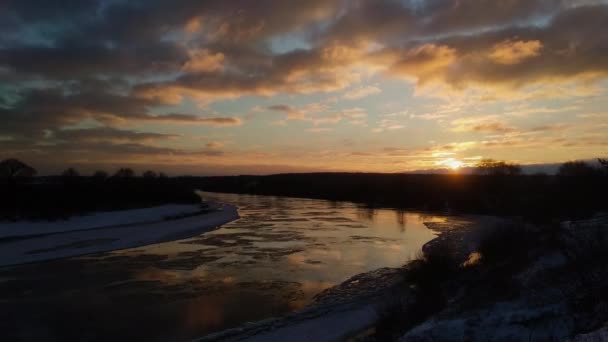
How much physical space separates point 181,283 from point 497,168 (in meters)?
79.4

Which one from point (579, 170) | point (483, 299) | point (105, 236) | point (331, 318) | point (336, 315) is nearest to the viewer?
point (483, 299)

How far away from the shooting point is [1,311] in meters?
11.0

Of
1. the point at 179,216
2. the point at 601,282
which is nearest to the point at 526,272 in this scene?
the point at 601,282

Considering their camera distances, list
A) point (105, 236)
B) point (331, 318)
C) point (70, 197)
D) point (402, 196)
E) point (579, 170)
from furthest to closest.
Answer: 1. point (402, 196)
2. point (579, 170)
3. point (70, 197)
4. point (105, 236)
5. point (331, 318)

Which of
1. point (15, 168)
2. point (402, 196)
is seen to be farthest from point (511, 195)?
point (15, 168)

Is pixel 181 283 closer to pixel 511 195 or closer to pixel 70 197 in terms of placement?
pixel 70 197

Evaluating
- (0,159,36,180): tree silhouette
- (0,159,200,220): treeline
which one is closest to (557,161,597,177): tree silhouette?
(0,159,200,220): treeline

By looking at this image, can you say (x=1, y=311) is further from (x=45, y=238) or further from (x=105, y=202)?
(x=105, y=202)

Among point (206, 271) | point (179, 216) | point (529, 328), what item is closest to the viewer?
point (529, 328)

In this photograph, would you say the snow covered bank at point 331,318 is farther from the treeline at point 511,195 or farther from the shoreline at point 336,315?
the treeline at point 511,195

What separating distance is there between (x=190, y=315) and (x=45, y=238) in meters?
19.7

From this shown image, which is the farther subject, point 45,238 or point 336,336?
point 45,238

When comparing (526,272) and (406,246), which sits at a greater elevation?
(526,272)

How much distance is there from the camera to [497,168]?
79.8m
